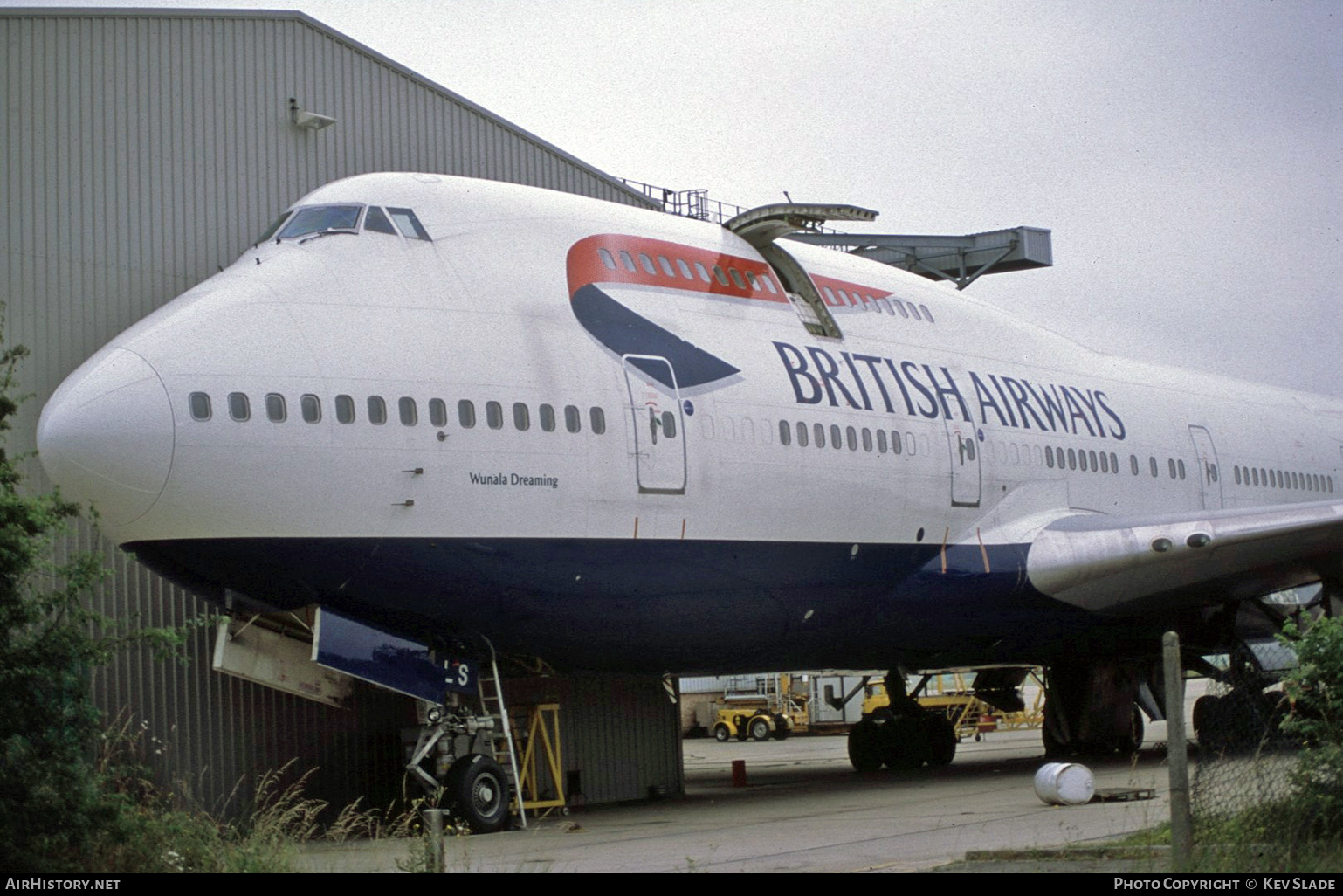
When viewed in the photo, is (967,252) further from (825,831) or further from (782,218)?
(825,831)

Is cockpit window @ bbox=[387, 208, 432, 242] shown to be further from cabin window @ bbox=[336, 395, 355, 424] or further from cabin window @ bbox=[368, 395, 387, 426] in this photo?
cabin window @ bbox=[336, 395, 355, 424]

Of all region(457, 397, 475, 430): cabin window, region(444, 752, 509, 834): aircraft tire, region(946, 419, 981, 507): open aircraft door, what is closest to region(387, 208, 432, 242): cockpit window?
region(457, 397, 475, 430): cabin window

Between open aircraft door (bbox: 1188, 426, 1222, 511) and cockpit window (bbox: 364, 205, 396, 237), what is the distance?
41.4 ft

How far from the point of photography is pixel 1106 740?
811 inches

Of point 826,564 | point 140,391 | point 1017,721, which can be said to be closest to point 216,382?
point 140,391

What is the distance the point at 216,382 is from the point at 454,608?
283cm

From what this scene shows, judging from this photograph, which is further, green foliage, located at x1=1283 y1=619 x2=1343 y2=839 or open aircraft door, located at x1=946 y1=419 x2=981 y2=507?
open aircraft door, located at x1=946 y1=419 x2=981 y2=507

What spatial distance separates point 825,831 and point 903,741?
1022 centimetres

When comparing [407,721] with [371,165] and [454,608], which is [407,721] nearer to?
[454,608]

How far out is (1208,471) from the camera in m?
20.9

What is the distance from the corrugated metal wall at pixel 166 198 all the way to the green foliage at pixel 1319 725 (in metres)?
10.3

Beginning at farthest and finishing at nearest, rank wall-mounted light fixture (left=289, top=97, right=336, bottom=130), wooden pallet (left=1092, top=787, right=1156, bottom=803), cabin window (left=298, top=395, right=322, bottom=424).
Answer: wall-mounted light fixture (left=289, top=97, right=336, bottom=130), wooden pallet (left=1092, top=787, right=1156, bottom=803), cabin window (left=298, top=395, right=322, bottom=424)

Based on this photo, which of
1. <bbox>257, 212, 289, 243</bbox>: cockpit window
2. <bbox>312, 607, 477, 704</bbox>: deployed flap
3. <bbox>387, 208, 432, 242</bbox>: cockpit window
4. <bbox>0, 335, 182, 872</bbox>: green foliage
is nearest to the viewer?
<bbox>0, 335, 182, 872</bbox>: green foliage

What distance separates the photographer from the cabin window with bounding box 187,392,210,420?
11250 millimetres
